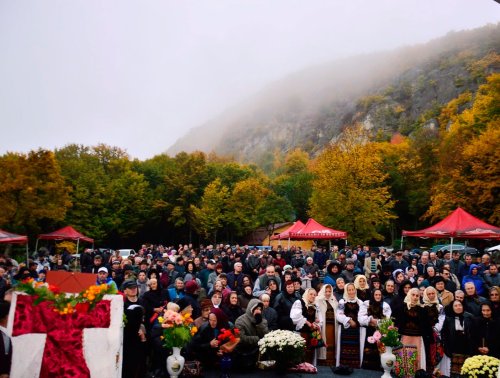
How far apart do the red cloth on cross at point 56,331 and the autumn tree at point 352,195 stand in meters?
32.5

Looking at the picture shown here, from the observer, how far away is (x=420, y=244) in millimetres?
47344

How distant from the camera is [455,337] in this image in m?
8.73

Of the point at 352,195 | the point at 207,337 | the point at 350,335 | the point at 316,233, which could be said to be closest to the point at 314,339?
the point at 350,335

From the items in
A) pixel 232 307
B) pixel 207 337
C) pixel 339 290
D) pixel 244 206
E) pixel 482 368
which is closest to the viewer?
pixel 482 368

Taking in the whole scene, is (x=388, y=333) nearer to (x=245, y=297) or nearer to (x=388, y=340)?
(x=388, y=340)

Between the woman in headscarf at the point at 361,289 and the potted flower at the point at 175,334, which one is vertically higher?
the woman in headscarf at the point at 361,289

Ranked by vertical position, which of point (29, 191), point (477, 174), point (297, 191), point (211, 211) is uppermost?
point (297, 191)

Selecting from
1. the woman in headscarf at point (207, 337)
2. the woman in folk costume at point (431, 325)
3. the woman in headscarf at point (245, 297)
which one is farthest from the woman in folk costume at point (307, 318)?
the woman in folk costume at point (431, 325)

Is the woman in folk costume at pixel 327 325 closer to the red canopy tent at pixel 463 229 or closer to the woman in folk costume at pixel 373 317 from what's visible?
the woman in folk costume at pixel 373 317

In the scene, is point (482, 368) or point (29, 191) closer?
point (482, 368)

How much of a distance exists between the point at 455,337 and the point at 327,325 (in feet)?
7.63

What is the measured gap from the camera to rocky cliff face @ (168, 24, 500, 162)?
3906 inches

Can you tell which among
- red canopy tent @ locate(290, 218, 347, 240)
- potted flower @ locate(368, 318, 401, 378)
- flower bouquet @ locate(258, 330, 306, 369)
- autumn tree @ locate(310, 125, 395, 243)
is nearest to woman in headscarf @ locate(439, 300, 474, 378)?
potted flower @ locate(368, 318, 401, 378)

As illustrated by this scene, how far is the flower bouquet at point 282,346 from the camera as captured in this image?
324 inches
